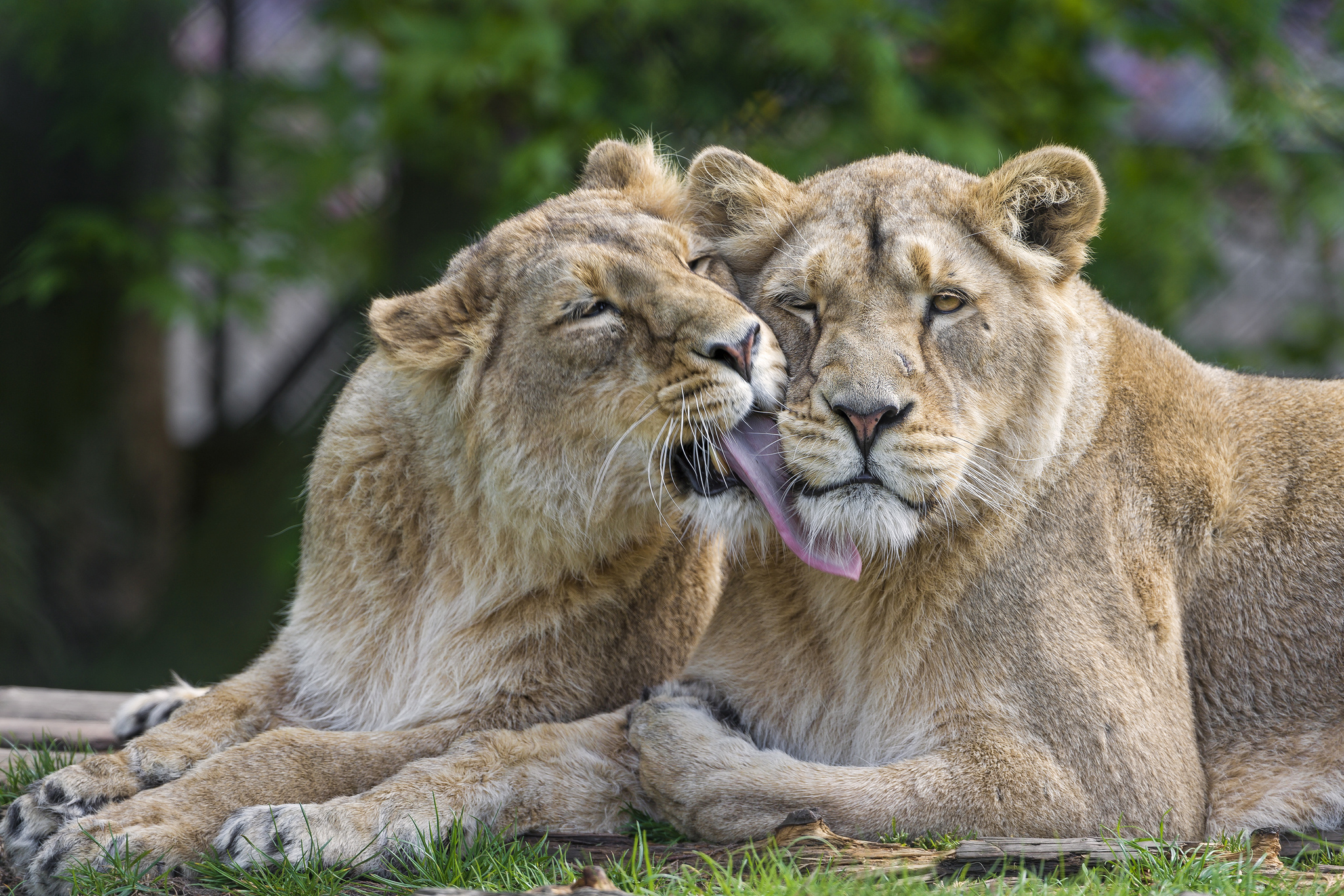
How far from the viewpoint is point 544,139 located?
6.62 metres

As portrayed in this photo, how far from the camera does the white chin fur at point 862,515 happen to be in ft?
11.5

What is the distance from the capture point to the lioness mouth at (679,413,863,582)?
365cm

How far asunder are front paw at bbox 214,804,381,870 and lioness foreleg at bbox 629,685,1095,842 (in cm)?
85

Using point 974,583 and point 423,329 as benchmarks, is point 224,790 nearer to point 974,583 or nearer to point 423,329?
point 423,329

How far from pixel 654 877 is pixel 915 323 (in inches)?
63.3

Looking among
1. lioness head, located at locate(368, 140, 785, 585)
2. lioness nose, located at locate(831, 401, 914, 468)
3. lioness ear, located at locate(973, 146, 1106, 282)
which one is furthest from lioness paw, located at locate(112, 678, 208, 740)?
lioness ear, located at locate(973, 146, 1106, 282)

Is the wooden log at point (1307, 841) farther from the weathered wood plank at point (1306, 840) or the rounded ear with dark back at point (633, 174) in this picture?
the rounded ear with dark back at point (633, 174)

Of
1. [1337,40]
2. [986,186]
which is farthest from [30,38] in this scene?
[1337,40]

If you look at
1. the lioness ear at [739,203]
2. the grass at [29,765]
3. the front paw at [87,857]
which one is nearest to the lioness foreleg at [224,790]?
the front paw at [87,857]

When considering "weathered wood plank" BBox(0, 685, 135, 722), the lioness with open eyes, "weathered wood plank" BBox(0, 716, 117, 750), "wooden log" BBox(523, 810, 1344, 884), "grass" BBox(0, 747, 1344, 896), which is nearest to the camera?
"grass" BBox(0, 747, 1344, 896)

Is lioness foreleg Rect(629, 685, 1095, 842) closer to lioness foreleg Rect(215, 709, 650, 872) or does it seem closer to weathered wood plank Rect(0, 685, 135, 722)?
lioness foreleg Rect(215, 709, 650, 872)

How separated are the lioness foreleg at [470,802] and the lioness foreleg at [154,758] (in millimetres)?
500

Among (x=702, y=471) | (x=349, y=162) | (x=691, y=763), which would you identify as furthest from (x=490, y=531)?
(x=349, y=162)

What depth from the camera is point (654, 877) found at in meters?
3.30
